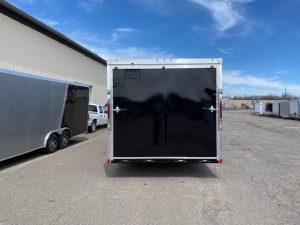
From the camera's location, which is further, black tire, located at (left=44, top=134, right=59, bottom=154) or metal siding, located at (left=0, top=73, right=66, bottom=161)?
black tire, located at (left=44, top=134, right=59, bottom=154)

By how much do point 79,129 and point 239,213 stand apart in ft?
31.5

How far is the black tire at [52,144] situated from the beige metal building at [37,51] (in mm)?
3189

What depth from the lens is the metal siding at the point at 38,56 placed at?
47.9 feet

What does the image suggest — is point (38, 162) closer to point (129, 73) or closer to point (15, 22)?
point (129, 73)

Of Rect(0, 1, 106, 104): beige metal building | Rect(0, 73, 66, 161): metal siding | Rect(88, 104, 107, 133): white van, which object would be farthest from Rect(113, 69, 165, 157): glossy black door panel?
Rect(88, 104, 107, 133): white van

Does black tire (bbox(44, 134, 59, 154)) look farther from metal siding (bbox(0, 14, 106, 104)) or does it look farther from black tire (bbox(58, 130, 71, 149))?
metal siding (bbox(0, 14, 106, 104))

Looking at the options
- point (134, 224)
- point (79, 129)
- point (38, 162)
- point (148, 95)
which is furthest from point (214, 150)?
point (79, 129)

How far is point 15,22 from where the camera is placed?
602 inches

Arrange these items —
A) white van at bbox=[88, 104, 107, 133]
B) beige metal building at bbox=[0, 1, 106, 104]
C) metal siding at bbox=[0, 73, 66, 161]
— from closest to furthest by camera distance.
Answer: metal siding at bbox=[0, 73, 66, 161]
beige metal building at bbox=[0, 1, 106, 104]
white van at bbox=[88, 104, 107, 133]

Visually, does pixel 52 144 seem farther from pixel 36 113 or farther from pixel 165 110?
pixel 165 110

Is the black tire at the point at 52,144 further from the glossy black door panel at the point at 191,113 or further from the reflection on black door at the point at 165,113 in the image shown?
the glossy black door panel at the point at 191,113

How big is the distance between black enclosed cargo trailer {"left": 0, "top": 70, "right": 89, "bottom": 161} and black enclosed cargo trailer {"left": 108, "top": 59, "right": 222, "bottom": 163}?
10.5 ft

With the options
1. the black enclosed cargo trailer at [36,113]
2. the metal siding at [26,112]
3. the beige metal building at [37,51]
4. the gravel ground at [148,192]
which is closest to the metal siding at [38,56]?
the beige metal building at [37,51]

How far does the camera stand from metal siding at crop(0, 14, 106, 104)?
47.9 ft
